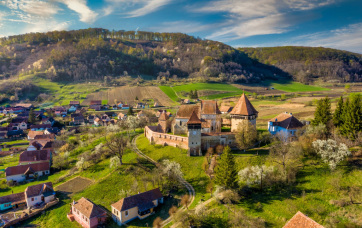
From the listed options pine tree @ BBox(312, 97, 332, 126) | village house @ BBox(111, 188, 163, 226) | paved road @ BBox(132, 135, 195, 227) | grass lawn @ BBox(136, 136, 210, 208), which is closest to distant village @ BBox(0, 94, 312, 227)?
village house @ BBox(111, 188, 163, 226)

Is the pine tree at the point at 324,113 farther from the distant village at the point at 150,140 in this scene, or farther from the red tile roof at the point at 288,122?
the distant village at the point at 150,140

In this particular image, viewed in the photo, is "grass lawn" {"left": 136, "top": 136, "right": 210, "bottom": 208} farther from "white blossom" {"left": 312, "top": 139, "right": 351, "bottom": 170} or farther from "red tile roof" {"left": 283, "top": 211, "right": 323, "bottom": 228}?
"white blossom" {"left": 312, "top": 139, "right": 351, "bottom": 170}

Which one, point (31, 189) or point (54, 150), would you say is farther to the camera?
point (54, 150)

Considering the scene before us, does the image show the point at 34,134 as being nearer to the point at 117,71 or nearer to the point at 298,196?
the point at 298,196

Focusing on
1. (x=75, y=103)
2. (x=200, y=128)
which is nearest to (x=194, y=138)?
(x=200, y=128)

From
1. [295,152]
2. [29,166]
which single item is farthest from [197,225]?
[29,166]

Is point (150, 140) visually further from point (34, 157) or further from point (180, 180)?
point (34, 157)

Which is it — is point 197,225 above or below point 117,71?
below
